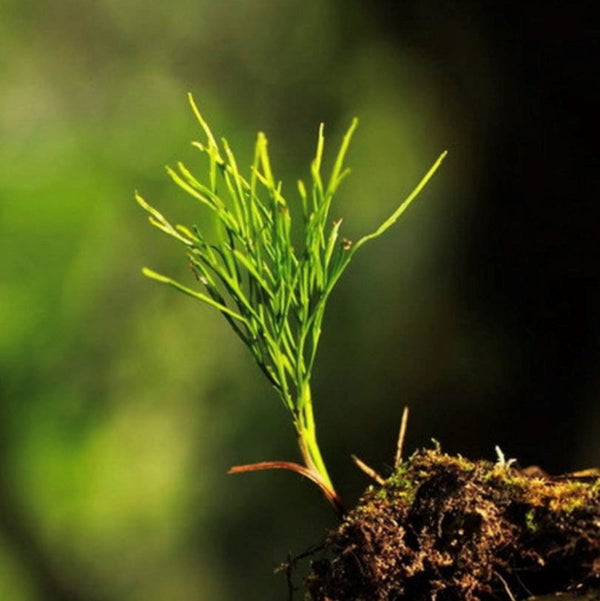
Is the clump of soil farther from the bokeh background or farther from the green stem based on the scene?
the bokeh background

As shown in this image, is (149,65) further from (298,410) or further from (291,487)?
(298,410)

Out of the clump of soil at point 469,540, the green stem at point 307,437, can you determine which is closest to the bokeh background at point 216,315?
the green stem at point 307,437

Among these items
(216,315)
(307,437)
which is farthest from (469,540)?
(216,315)

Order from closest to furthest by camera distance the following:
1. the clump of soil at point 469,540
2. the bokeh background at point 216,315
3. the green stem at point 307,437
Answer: the clump of soil at point 469,540 < the green stem at point 307,437 < the bokeh background at point 216,315

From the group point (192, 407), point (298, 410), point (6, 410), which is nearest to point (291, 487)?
point (192, 407)

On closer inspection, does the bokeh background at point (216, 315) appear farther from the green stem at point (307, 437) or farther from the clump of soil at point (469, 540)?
the clump of soil at point (469, 540)

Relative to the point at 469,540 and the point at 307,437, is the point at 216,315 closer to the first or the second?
the point at 307,437

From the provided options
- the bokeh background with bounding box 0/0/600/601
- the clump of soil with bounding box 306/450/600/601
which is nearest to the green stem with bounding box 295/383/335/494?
the clump of soil with bounding box 306/450/600/601
